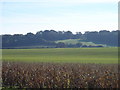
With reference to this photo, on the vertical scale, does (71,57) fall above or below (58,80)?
below

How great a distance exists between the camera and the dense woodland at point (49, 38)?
95000mm

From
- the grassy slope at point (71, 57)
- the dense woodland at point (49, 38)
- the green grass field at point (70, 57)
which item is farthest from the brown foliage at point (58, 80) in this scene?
the dense woodland at point (49, 38)

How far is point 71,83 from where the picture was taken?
13984 millimetres

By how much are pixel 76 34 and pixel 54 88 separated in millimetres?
113206

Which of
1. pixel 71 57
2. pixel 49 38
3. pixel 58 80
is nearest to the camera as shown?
pixel 58 80

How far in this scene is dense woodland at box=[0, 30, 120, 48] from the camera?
95.0 metres

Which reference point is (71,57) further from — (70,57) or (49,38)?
(49,38)

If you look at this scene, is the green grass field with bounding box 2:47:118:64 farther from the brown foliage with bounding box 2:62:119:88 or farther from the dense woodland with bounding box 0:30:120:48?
the dense woodland with bounding box 0:30:120:48

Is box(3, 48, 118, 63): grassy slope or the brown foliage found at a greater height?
the brown foliage

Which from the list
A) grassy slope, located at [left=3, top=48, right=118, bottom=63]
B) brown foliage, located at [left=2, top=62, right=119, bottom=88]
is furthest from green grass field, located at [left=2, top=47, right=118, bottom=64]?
brown foliage, located at [left=2, top=62, right=119, bottom=88]

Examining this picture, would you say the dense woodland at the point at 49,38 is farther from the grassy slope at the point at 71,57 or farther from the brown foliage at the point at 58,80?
the brown foliage at the point at 58,80

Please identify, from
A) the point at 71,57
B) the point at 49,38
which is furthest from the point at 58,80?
the point at 49,38

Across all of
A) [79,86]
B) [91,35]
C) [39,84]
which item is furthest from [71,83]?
[91,35]

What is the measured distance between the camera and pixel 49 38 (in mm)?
109375
